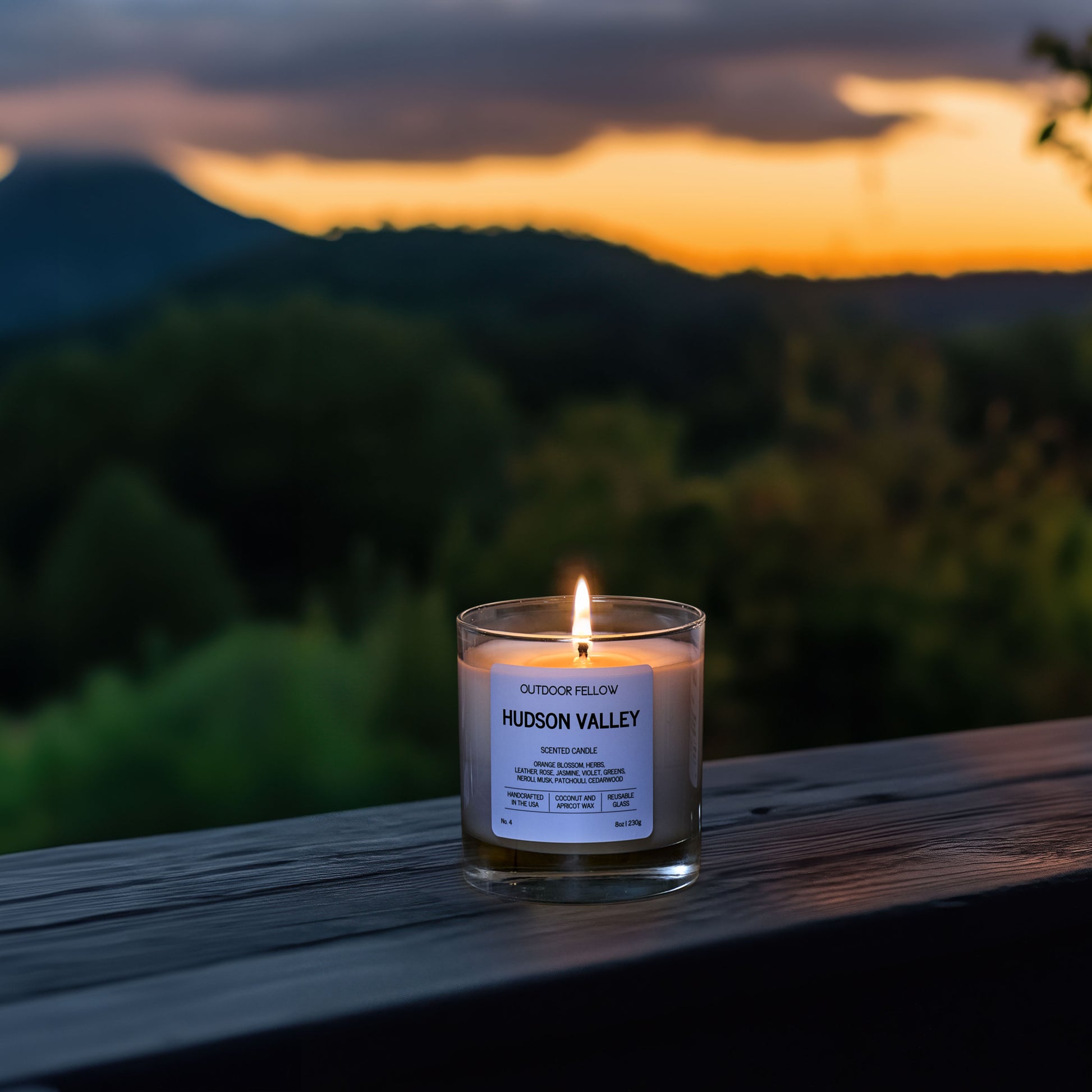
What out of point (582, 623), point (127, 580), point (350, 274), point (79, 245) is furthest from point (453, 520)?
point (582, 623)

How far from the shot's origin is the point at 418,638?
2.53 meters

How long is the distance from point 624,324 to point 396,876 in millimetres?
2145

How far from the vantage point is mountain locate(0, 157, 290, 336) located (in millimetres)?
2459

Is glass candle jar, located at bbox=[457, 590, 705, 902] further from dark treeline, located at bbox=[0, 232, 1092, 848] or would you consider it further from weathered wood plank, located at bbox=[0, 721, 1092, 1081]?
dark treeline, located at bbox=[0, 232, 1092, 848]

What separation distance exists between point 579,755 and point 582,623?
6cm

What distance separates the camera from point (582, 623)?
0.54m

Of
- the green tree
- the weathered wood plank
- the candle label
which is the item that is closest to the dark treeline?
the green tree

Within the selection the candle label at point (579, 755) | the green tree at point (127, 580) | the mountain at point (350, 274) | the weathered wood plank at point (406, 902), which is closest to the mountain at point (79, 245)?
the mountain at point (350, 274)

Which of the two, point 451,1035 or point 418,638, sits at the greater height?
point 451,1035

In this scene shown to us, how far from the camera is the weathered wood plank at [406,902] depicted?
41 cm

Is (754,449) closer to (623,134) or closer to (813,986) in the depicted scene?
(623,134)

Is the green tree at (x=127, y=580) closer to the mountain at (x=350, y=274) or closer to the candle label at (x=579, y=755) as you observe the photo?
the mountain at (x=350, y=274)

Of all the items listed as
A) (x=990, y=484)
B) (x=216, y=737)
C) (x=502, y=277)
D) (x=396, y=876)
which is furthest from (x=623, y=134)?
(x=396, y=876)

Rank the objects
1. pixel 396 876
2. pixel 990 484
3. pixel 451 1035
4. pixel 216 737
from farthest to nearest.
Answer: pixel 990 484
pixel 216 737
pixel 396 876
pixel 451 1035
